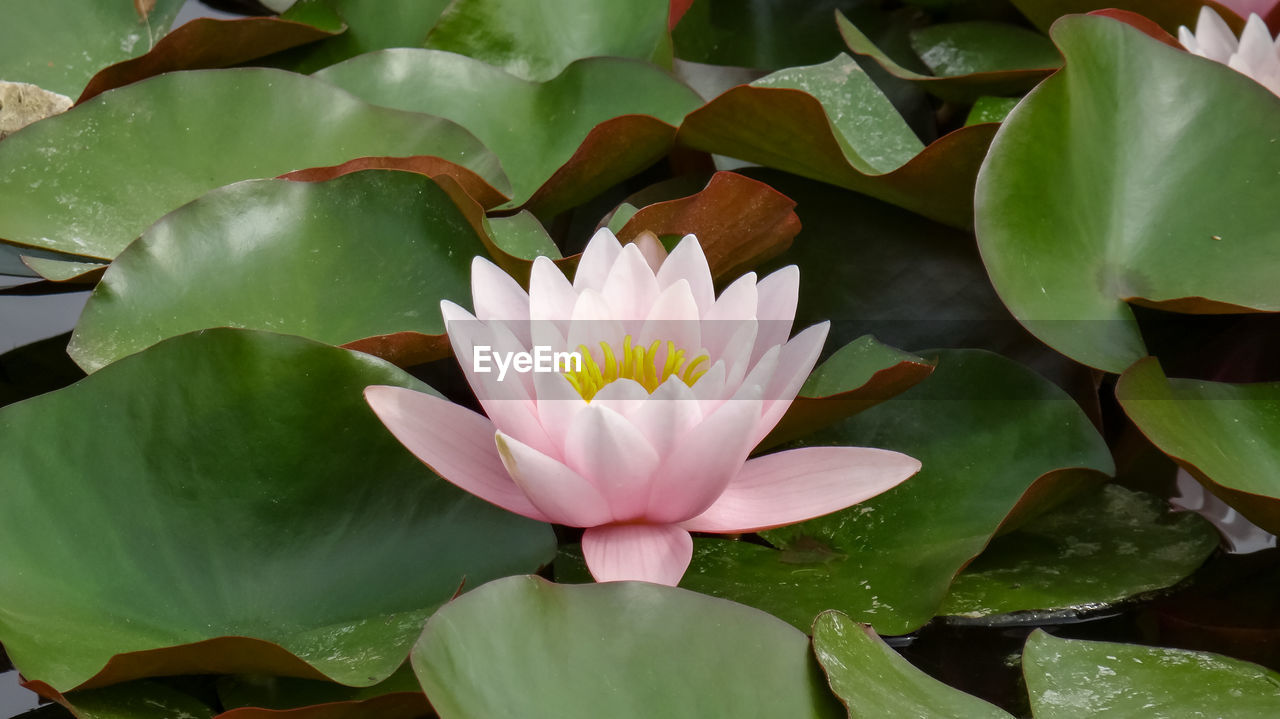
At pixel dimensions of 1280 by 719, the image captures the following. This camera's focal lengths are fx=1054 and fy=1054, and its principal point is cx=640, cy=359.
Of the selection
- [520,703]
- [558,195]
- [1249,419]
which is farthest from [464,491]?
[1249,419]

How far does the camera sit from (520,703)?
2.06 ft

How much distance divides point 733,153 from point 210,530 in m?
0.64

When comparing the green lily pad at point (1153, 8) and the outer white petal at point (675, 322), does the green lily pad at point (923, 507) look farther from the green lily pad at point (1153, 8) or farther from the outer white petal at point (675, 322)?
the green lily pad at point (1153, 8)

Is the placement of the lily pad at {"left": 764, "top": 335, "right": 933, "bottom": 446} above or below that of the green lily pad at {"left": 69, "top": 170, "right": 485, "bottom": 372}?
below

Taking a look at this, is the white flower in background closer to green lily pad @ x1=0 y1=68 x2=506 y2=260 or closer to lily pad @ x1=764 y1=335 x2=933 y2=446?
lily pad @ x1=764 y1=335 x2=933 y2=446

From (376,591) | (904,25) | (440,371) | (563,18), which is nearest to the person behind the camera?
(376,591)

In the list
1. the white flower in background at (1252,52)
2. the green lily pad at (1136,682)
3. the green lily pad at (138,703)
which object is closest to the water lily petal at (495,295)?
the green lily pad at (138,703)

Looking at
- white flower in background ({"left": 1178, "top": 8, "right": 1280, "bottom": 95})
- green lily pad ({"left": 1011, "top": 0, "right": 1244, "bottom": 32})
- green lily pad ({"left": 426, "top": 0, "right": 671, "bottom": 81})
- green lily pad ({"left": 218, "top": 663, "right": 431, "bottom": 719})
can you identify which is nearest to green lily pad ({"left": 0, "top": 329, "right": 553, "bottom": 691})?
green lily pad ({"left": 218, "top": 663, "right": 431, "bottom": 719})

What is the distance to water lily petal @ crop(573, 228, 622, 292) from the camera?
81cm

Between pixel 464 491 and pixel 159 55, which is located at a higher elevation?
pixel 159 55

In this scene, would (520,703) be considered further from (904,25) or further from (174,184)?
(904,25)

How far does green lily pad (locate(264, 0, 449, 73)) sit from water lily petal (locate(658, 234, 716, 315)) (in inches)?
28.1

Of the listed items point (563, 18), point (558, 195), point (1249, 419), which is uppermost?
point (563, 18)

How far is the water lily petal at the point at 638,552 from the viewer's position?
0.73 m
